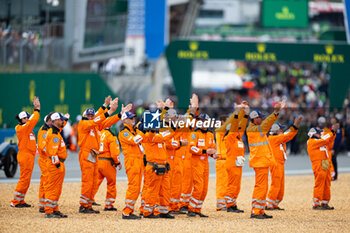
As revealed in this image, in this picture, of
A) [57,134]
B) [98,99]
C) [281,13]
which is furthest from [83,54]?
[57,134]

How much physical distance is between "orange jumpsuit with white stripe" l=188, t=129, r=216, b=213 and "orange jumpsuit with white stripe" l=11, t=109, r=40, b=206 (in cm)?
324

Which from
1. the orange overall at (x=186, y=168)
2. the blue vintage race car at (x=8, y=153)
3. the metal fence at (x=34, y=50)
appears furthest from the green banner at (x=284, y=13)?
the orange overall at (x=186, y=168)

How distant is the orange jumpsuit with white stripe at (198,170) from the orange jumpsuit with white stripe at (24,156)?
324 centimetres

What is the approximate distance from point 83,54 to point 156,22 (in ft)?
13.2

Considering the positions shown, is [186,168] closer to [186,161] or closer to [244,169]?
[186,161]

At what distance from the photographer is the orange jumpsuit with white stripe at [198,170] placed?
14.0m

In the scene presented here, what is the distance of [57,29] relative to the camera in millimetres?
33125

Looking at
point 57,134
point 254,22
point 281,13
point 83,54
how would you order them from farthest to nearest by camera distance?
point 254,22, point 83,54, point 281,13, point 57,134

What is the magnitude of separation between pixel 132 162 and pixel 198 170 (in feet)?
4.88

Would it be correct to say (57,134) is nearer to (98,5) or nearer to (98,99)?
(98,99)

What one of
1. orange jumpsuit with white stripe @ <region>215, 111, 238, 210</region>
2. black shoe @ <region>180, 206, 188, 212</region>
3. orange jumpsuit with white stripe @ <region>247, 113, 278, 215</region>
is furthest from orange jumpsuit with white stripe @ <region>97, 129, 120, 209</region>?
orange jumpsuit with white stripe @ <region>247, 113, 278, 215</region>

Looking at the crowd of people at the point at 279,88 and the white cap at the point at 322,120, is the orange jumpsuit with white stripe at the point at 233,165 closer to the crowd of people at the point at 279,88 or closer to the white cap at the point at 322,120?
the white cap at the point at 322,120

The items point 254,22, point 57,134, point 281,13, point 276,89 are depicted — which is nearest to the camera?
point 57,134

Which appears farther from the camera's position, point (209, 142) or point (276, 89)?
point (276, 89)
